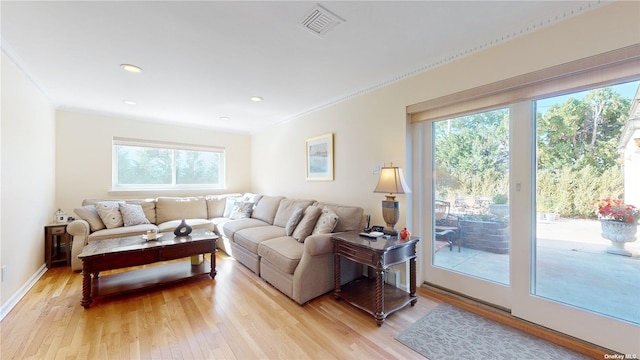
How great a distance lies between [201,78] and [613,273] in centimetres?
394

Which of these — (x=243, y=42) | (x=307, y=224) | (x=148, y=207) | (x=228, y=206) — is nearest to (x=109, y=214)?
(x=148, y=207)

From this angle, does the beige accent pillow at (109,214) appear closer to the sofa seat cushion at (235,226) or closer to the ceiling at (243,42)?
the sofa seat cushion at (235,226)

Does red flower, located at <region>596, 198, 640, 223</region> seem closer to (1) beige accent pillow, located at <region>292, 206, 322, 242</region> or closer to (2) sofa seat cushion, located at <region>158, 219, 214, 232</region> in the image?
(1) beige accent pillow, located at <region>292, 206, 322, 242</region>

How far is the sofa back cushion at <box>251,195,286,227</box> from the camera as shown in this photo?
158 inches

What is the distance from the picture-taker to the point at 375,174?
116 inches

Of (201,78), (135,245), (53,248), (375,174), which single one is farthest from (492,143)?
(53,248)

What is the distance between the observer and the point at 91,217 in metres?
3.48

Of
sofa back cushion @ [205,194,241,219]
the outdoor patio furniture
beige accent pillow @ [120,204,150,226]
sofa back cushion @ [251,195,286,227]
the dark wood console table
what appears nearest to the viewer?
the dark wood console table

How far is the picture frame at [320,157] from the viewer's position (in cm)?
356

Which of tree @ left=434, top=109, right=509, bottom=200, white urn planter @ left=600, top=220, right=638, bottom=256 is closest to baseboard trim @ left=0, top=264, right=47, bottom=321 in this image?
tree @ left=434, top=109, right=509, bottom=200

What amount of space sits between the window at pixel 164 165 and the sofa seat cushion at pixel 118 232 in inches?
45.1

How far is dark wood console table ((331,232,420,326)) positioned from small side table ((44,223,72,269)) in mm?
3667

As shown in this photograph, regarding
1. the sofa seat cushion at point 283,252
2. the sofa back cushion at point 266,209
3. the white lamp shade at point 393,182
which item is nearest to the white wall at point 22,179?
the sofa seat cushion at point 283,252

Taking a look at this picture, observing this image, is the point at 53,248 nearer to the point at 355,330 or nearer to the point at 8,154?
the point at 8,154
